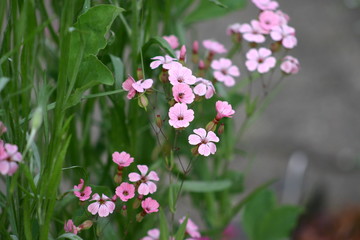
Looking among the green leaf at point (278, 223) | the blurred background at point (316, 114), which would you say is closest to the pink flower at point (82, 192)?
the green leaf at point (278, 223)

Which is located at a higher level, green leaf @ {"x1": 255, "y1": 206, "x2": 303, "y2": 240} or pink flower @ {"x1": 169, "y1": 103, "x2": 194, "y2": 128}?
pink flower @ {"x1": 169, "y1": 103, "x2": 194, "y2": 128}

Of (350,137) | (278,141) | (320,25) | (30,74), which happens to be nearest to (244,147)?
(278,141)

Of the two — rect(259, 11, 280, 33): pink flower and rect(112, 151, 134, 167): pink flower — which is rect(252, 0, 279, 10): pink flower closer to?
rect(259, 11, 280, 33): pink flower

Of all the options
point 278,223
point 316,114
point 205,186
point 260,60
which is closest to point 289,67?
point 260,60

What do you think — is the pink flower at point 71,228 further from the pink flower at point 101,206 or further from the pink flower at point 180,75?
the pink flower at point 180,75

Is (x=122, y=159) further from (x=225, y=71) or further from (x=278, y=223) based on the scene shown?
(x=278, y=223)

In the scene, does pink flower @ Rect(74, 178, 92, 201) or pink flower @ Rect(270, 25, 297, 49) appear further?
pink flower @ Rect(270, 25, 297, 49)

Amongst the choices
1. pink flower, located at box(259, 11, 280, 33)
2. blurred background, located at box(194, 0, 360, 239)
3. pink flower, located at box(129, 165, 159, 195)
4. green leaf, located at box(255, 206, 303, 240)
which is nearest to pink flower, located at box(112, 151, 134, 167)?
pink flower, located at box(129, 165, 159, 195)
